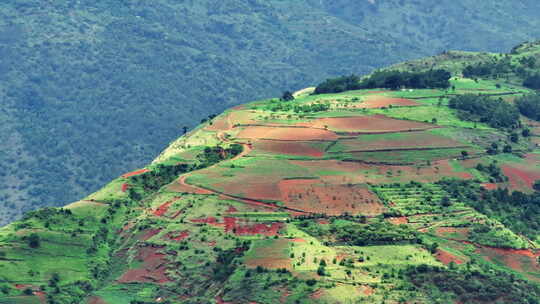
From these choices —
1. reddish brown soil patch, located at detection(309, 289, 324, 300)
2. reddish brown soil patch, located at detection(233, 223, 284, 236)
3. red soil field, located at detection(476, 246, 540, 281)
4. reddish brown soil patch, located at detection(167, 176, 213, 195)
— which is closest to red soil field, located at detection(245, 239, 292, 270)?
reddish brown soil patch, located at detection(233, 223, 284, 236)

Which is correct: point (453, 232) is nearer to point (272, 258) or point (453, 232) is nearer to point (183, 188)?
point (272, 258)

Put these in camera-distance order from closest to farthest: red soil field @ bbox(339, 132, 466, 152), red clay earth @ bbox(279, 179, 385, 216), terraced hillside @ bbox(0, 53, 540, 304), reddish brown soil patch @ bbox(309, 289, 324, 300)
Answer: reddish brown soil patch @ bbox(309, 289, 324, 300), terraced hillside @ bbox(0, 53, 540, 304), red clay earth @ bbox(279, 179, 385, 216), red soil field @ bbox(339, 132, 466, 152)

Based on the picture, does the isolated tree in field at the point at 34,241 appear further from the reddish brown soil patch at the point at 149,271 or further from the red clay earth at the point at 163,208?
the red clay earth at the point at 163,208

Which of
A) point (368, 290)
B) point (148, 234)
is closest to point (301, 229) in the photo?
point (148, 234)

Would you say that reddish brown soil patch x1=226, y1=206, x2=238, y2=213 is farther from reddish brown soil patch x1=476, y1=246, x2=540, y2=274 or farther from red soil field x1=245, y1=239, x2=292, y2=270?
reddish brown soil patch x1=476, y1=246, x2=540, y2=274

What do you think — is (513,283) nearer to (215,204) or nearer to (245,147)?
(215,204)

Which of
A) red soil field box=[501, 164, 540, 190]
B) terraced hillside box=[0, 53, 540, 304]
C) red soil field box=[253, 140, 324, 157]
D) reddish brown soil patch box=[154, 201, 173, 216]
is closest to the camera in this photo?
terraced hillside box=[0, 53, 540, 304]

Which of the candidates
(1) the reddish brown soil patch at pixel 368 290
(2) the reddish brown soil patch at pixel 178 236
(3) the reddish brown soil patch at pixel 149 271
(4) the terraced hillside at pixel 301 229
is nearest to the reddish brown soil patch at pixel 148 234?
Answer: (4) the terraced hillside at pixel 301 229
